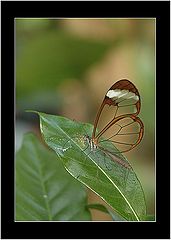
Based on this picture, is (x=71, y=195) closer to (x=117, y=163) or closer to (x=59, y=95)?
(x=117, y=163)

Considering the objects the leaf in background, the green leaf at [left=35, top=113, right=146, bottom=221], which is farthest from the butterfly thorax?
the leaf in background

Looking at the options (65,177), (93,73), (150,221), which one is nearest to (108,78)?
(93,73)

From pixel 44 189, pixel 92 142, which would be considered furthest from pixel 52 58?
pixel 92 142

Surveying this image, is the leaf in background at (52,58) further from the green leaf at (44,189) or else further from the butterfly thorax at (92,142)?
the butterfly thorax at (92,142)

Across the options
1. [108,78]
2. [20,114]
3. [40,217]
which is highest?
[108,78]

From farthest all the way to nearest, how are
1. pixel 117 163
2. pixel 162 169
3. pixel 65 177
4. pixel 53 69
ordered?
pixel 53 69 < pixel 65 177 < pixel 162 169 < pixel 117 163

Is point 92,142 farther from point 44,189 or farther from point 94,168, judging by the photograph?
point 44,189
